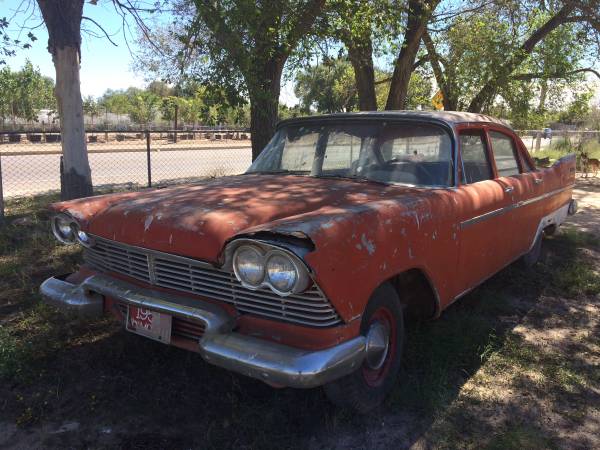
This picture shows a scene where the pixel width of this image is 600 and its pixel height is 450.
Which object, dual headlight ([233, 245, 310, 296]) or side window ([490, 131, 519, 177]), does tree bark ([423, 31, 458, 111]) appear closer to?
side window ([490, 131, 519, 177])

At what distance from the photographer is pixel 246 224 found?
2.60 metres

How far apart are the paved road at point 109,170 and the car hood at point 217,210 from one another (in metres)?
7.54

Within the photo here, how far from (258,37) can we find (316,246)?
14.7 feet

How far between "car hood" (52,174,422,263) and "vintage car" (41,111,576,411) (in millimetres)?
11

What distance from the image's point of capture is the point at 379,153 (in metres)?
3.66

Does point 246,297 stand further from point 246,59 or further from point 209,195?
point 246,59

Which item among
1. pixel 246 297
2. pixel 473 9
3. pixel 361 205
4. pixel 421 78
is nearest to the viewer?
pixel 246 297

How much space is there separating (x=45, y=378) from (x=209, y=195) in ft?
4.78

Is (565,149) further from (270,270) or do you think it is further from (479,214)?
(270,270)

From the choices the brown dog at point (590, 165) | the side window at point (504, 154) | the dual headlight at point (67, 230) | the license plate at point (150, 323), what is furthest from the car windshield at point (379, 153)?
the brown dog at point (590, 165)

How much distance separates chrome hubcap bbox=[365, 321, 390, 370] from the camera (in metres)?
2.70

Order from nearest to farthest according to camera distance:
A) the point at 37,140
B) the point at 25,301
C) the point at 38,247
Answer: the point at 25,301 < the point at 38,247 < the point at 37,140

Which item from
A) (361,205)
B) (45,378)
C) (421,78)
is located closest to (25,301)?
(45,378)

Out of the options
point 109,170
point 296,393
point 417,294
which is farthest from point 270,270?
point 109,170
